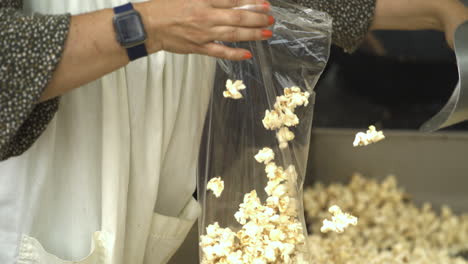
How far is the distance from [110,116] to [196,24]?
10.8 inches

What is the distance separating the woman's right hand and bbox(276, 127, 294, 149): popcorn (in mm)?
211

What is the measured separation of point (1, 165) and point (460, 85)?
2.68 feet

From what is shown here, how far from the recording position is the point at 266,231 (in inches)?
43.3

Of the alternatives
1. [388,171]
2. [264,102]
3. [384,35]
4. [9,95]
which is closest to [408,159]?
[388,171]

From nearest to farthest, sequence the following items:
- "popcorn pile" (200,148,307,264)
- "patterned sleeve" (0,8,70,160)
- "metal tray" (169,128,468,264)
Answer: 1. "patterned sleeve" (0,8,70,160)
2. "popcorn pile" (200,148,307,264)
3. "metal tray" (169,128,468,264)

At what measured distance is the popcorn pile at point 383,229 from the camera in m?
1.96

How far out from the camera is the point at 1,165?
3.62 ft

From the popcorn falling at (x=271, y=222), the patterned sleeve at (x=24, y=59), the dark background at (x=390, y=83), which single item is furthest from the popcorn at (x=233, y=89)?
the dark background at (x=390, y=83)

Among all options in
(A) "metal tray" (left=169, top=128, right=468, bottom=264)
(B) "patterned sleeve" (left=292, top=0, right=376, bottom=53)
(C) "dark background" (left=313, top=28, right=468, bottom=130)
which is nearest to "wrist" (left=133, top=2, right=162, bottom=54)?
(B) "patterned sleeve" (left=292, top=0, right=376, bottom=53)

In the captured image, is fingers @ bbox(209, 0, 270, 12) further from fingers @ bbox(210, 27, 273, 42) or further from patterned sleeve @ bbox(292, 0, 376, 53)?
patterned sleeve @ bbox(292, 0, 376, 53)

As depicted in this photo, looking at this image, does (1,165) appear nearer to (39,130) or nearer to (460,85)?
(39,130)

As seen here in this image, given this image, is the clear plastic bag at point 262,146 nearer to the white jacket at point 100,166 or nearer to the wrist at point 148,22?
the white jacket at point 100,166

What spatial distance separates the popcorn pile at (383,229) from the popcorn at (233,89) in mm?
871

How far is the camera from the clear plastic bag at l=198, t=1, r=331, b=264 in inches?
43.6
